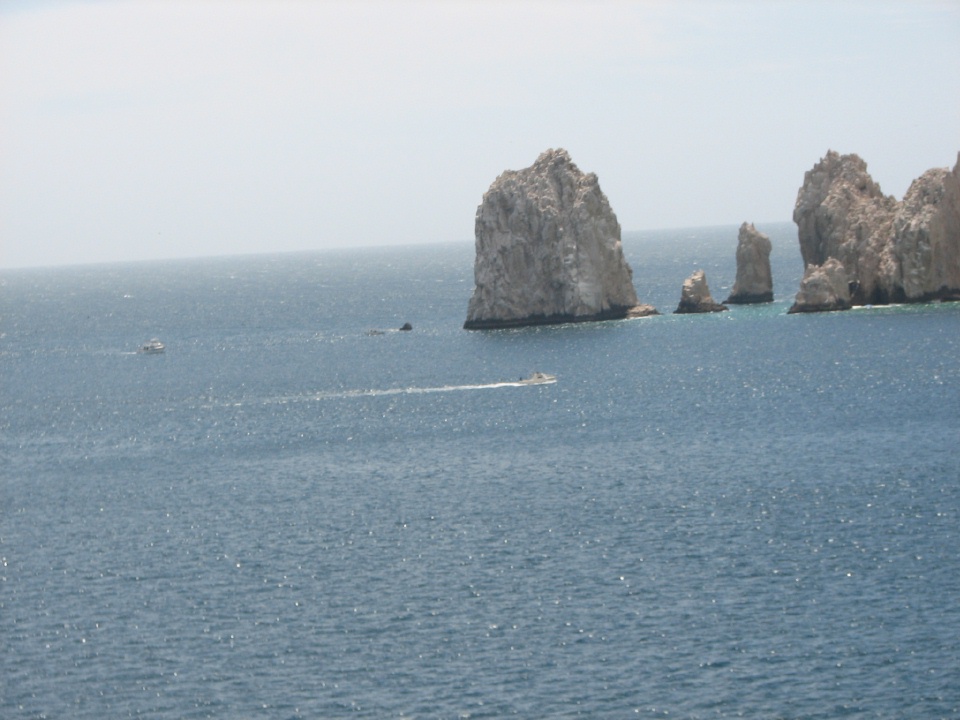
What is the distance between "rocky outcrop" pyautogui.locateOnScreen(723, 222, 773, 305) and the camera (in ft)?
470

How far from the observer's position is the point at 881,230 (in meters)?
139

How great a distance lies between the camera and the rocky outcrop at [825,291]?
136 metres

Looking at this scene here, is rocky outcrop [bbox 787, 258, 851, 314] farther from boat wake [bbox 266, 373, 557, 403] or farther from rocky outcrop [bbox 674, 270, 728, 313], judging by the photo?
boat wake [bbox 266, 373, 557, 403]

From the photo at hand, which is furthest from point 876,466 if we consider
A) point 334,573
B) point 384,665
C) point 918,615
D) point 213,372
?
point 213,372

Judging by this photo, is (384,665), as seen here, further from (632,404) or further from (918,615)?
(632,404)

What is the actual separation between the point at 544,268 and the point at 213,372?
33.1 meters

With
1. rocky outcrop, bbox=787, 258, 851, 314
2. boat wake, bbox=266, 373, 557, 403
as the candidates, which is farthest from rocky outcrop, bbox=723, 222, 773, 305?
boat wake, bbox=266, 373, 557, 403

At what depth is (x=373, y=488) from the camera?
228 feet

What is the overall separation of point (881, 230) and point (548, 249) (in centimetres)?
3256

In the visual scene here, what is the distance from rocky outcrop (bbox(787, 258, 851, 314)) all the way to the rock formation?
302 centimetres

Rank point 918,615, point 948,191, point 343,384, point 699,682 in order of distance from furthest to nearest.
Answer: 1. point 948,191
2. point 343,384
3. point 918,615
4. point 699,682

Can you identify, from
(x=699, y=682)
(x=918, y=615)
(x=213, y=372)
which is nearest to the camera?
(x=699, y=682)

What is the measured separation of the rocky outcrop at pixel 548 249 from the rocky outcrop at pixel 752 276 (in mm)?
13580

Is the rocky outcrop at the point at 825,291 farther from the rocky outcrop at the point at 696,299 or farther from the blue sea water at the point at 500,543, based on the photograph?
the blue sea water at the point at 500,543
